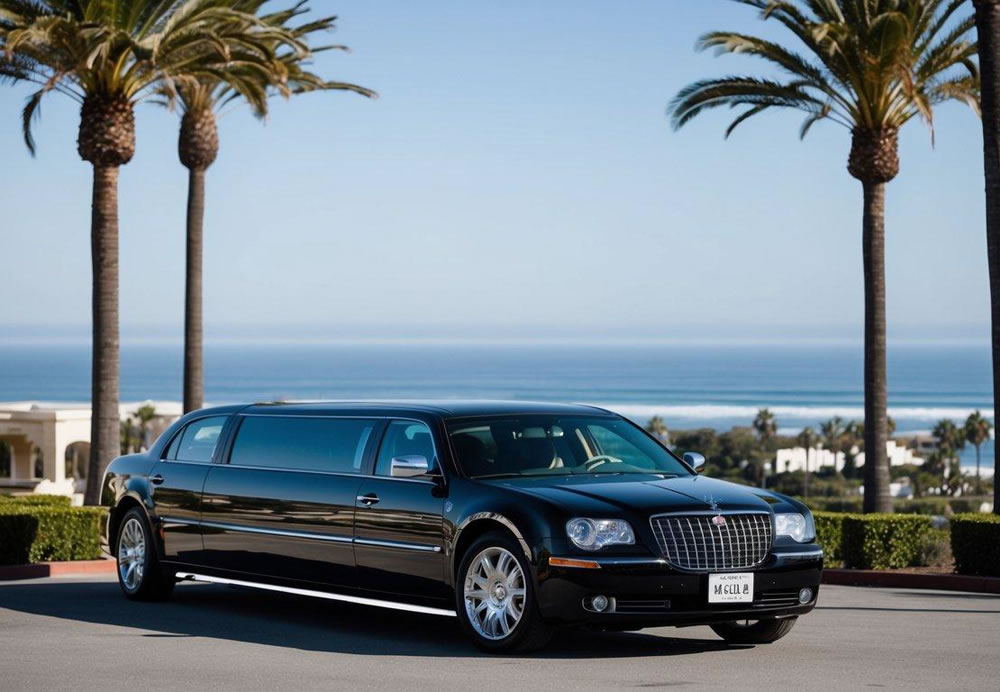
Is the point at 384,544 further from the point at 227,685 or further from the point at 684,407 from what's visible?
the point at 684,407

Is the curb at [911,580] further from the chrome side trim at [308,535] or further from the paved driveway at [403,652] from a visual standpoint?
the chrome side trim at [308,535]

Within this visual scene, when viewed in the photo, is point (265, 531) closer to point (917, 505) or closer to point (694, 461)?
point (694, 461)

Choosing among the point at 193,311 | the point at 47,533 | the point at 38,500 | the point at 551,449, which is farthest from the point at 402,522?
the point at 193,311

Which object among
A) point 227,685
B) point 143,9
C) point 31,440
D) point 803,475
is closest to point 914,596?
point 227,685

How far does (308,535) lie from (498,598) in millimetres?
1986

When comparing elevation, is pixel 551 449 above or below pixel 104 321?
below

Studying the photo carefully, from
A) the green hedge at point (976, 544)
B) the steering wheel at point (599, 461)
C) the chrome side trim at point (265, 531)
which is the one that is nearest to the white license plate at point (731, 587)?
the steering wheel at point (599, 461)

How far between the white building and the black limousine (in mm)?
89308

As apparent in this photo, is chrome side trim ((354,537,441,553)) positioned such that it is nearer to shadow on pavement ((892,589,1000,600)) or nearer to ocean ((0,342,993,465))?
shadow on pavement ((892,589,1000,600))

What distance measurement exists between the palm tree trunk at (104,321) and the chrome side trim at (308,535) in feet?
34.9

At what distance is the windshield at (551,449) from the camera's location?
11.2 metres

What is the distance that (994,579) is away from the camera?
16562 mm

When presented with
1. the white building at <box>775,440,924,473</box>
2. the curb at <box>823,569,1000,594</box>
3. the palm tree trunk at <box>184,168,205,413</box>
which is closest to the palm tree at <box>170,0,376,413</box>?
the palm tree trunk at <box>184,168,205,413</box>

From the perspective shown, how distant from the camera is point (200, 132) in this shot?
98.5 feet
